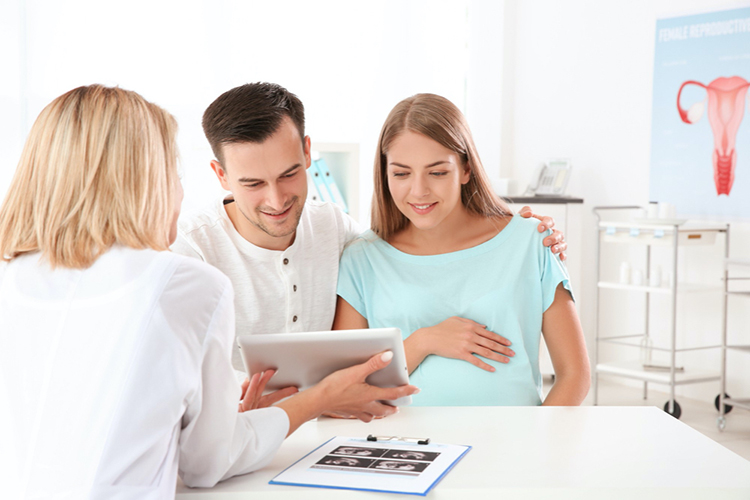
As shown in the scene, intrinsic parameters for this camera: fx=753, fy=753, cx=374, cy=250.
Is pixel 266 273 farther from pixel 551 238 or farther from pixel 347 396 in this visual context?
pixel 551 238

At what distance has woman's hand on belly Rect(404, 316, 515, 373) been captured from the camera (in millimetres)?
1788

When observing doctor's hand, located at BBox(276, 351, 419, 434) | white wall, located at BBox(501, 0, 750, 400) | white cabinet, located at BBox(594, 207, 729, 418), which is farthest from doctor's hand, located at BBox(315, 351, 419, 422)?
white wall, located at BBox(501, 0, 750, 400)

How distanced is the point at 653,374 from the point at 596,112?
1.76 meters

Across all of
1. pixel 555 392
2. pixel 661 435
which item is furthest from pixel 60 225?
pixel 555 392

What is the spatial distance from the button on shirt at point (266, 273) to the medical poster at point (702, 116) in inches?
118

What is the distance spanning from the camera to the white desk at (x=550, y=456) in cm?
115

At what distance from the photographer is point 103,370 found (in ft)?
3.31

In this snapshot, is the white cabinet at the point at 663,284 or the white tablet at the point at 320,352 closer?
the white tablet at the point at 320,352

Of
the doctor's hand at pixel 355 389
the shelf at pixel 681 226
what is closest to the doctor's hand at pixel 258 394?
the doctor's hand at pixel 355 389

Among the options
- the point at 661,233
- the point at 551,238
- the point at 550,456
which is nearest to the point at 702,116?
the point at 661,233

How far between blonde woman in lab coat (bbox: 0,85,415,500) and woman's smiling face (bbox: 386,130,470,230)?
2.75ft

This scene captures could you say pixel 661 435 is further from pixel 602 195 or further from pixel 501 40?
pixel 501 40

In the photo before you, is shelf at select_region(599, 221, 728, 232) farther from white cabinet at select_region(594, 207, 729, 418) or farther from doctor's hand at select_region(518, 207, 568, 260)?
doctor's hand at select_region(518, 207, 568, 260)

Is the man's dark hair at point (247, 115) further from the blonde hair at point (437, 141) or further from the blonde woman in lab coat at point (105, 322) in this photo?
the blonde woman in lab coat at point (105, 322)
